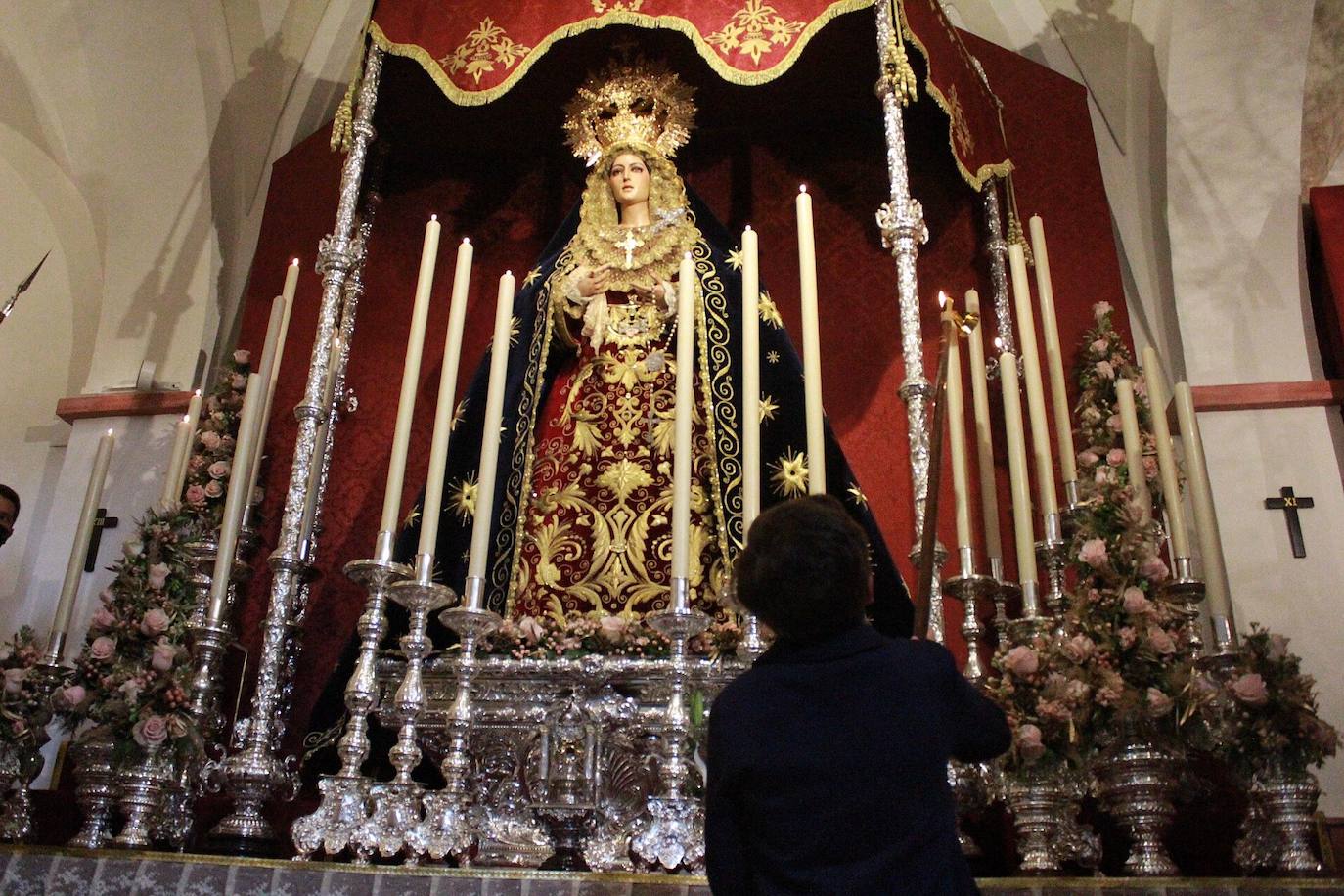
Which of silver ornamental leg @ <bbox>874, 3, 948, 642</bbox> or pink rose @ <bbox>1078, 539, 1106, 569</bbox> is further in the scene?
silver ornamental leg @ <bbox>874, 3, 948, 642</bbox>

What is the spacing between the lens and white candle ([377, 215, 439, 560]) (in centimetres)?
278

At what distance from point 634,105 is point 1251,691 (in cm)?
296

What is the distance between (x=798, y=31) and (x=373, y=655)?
2.27m

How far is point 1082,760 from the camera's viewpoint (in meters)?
2.54

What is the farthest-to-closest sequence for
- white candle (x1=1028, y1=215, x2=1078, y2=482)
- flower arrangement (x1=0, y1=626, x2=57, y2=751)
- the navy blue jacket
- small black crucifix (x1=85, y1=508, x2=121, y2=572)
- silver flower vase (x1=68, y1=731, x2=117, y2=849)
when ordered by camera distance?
1. small black crucifix (x1=85, y1=508, x2=121, y2=572)
2. white candle (x1=1028, y1=215, x2=1078, y2=482)
3. flower arrangement (x1=0, y1=626, x2=57, y2=751)
4. silver flower vase (x1=68, y1=731, x2=117, y2=849)
5. the navy blue jacket

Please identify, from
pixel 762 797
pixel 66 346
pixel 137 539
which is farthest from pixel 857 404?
pixel 66 346

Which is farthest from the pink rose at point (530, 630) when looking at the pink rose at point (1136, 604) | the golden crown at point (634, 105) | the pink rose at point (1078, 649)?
the golden crown at point (634, 105)

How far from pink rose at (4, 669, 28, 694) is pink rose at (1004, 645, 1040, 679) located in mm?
2420

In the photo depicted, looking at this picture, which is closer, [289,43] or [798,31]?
[798,31]

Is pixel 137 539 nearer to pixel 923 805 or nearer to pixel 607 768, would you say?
pixel 607 768

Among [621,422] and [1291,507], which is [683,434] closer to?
[621,422]

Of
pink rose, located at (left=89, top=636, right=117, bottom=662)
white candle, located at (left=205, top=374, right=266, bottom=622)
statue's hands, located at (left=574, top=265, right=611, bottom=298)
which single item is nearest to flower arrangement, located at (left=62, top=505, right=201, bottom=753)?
pink rose, located at (left=89, top=636, right=117, bottom=662)

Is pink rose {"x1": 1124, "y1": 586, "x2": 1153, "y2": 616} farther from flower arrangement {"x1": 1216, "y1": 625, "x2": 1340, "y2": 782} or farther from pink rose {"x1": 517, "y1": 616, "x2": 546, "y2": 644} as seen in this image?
pink rose {"x1": 517, "y1": 616, "x2": 546, "y2": 644}

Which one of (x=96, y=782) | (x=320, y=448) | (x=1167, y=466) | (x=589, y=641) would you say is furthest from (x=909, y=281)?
(x=96, y=782)
